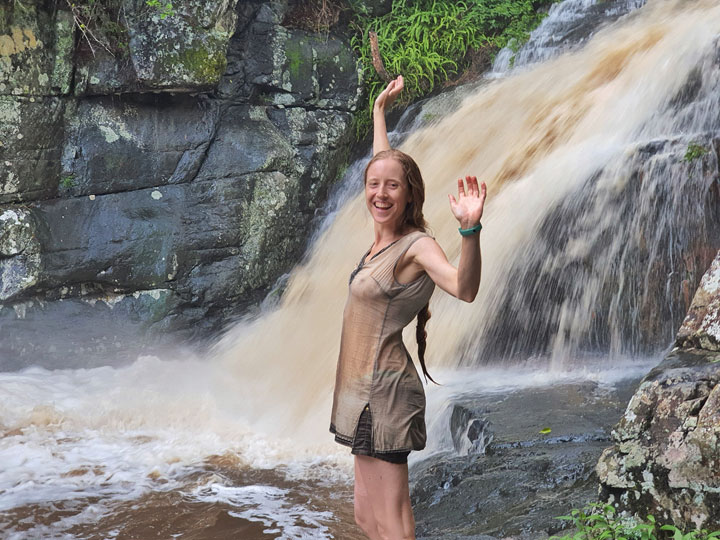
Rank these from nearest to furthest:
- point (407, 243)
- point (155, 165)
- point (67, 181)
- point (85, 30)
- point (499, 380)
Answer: point (407, 243), point (499, 380), point (85, 30), point (67, 181), point (155, 165)

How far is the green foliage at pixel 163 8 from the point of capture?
22.5 ft

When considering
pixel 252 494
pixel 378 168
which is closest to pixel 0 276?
pixel 252 494

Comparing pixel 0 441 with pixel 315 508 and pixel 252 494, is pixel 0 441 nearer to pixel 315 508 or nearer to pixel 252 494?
pixel 252 494

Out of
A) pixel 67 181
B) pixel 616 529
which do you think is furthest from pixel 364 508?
pixel 67 181

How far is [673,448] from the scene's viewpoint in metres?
2.73

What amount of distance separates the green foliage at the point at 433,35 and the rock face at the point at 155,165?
0.45 m

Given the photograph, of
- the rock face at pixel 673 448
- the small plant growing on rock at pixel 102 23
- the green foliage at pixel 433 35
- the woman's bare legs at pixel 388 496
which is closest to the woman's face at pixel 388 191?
the woman's bare legs at pixel 388 496

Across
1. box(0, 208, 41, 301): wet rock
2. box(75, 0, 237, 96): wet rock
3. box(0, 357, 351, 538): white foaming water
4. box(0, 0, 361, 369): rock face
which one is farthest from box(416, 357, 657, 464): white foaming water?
box(0, 208, 41, 301): wet rock

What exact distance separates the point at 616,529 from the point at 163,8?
5.95m

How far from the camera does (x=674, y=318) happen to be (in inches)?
211

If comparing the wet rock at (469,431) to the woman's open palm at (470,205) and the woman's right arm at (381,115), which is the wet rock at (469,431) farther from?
the woman's open palm at (470,205)

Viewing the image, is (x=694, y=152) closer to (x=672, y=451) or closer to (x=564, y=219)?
(x=564, y=219)

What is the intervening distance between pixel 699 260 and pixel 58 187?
544 cm

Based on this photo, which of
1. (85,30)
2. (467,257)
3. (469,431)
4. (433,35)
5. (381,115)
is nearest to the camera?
(467,257)
